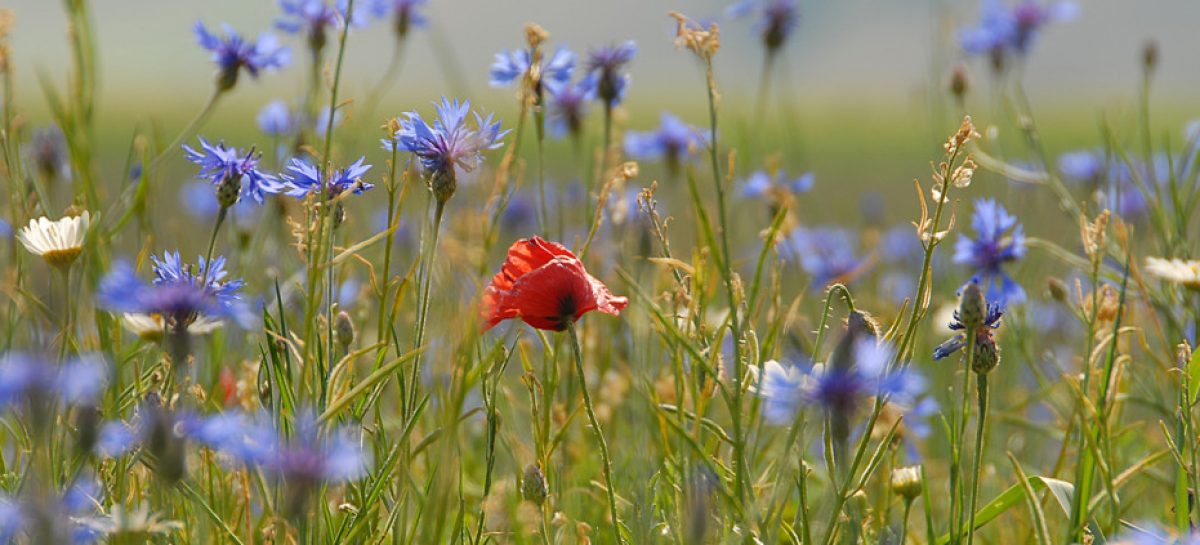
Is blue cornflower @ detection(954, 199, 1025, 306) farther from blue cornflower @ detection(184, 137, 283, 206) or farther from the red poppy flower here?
blue cornflower @ detection(184, 137, 283, 206)

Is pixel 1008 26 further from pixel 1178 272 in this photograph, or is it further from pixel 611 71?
pixel 1178 272

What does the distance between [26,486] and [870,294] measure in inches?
68.8

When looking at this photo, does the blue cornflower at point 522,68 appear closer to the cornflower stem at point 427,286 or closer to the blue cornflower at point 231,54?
the blue cornflower at point 231,54

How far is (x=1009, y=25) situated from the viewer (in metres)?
2.37

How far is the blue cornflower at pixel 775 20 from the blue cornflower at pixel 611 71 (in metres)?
0.62

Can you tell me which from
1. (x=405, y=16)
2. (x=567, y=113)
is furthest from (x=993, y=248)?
(x=405, y=16)

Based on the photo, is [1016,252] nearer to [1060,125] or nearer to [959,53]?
[959,53]

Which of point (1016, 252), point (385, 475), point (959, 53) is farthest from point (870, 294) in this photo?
point (385, 475)

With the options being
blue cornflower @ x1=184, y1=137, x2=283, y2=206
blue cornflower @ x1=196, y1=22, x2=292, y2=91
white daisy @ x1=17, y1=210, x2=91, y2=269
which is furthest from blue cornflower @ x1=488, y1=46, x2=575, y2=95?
white daisy @ x1=17, y1=210, x2=91, y2=269

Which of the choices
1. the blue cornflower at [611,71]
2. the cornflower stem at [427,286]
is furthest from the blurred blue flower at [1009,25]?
the cornflower stem at [427,286]

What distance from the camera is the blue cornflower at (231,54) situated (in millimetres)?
1385

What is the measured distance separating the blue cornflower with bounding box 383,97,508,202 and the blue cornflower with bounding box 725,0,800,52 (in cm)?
130

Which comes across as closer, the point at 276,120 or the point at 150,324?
the point at 150,324

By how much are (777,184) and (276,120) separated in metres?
0.75
